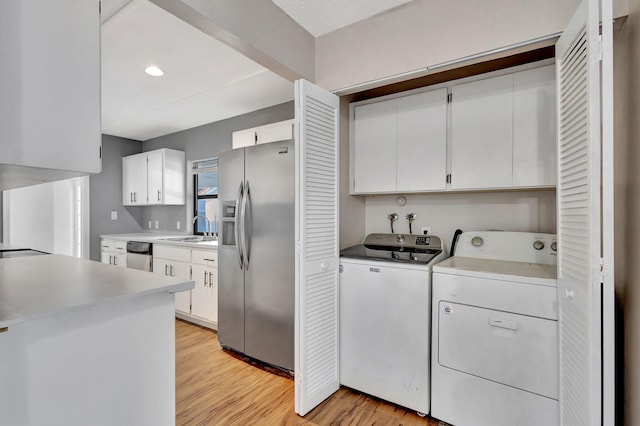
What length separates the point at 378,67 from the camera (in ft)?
6.20

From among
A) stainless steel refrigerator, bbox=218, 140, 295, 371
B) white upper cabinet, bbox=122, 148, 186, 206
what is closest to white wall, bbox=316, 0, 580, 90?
stainless steel refrigerator, bbox=218, 140, 295, 371

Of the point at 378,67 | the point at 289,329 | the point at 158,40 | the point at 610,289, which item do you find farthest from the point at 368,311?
the point at 158,40

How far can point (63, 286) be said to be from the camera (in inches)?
43.1

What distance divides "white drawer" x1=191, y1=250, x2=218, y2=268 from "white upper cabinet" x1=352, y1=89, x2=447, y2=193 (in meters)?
1.62

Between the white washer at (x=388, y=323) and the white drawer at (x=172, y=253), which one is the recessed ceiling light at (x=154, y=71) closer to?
the white drawer at (x=172, y=253)

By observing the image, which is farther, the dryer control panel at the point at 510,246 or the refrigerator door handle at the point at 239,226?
the refrigerator door handle at the point at 239,226

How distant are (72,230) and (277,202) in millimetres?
3836

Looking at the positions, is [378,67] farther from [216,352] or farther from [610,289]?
[216,352]

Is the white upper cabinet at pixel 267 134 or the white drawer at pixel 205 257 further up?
the white upper cabinet at pixel 267 134

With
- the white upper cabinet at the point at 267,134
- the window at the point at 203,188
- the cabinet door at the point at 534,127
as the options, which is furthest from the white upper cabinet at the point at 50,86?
the window at the point at 203,188

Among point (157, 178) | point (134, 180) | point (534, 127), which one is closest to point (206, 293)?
point (157, 178)

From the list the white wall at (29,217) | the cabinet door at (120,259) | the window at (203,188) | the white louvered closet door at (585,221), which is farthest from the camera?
the window at (203,188)

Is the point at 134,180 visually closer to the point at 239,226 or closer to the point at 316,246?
the point at 239,226

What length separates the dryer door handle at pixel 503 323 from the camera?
5.11ft
